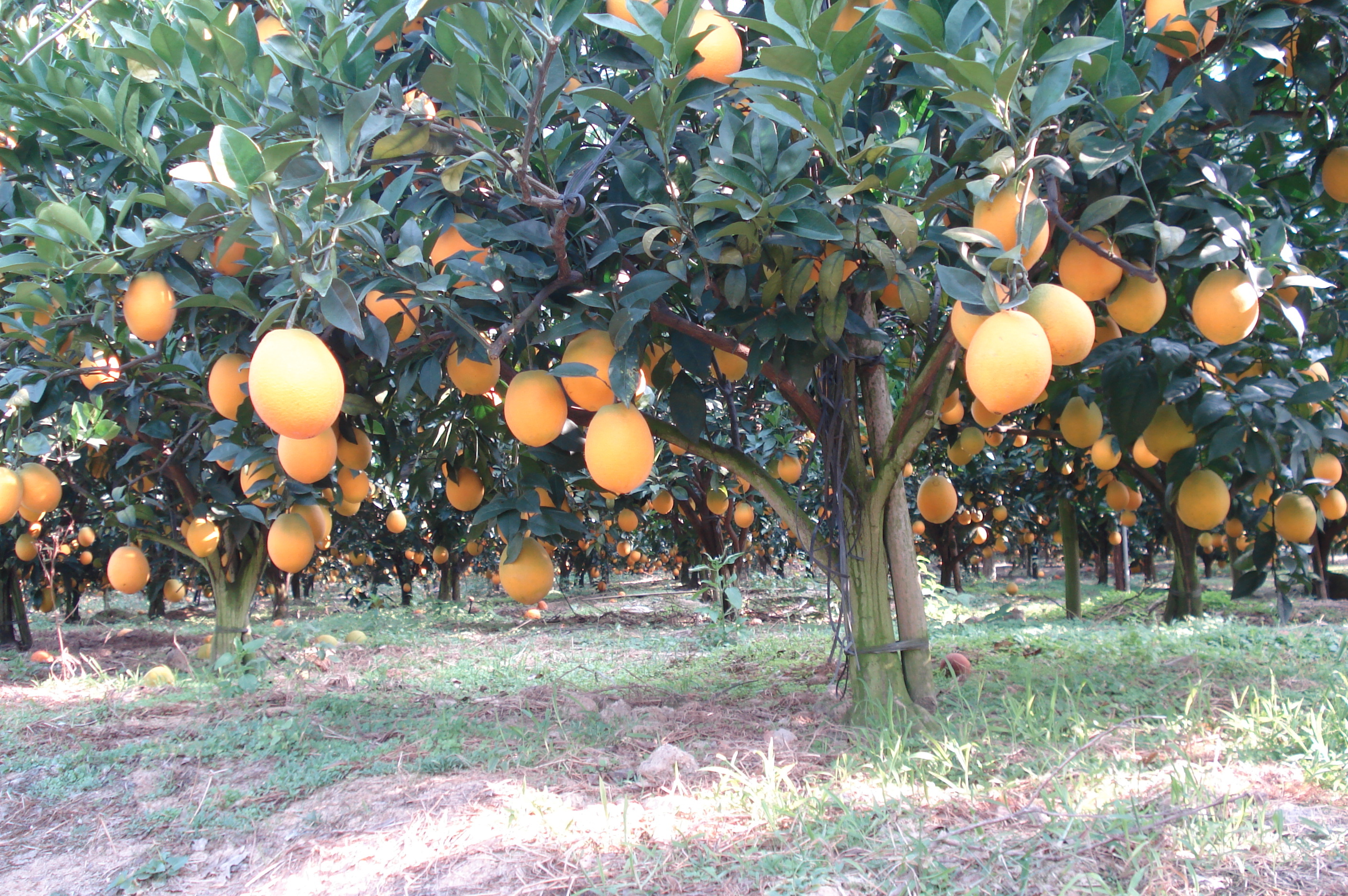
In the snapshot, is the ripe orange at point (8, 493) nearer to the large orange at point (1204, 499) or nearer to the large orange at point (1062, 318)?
the large orange at point (1062, 318)

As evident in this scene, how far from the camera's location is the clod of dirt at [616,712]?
311cm

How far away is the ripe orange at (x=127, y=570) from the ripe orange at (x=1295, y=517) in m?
5.02

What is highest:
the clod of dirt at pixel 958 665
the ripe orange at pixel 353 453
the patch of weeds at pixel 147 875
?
the ripe orange at pixel 353 453

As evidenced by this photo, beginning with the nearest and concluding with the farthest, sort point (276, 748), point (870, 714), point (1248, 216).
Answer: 1. point (1248, 216)
2. point (870, 714)
3. point (276, 748)

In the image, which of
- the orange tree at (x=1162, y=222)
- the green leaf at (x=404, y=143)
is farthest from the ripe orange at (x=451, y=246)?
the orange tree at (x=1162, y=222)

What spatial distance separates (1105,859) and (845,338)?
5.37 feet

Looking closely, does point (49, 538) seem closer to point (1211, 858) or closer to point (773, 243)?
point (773, 243)

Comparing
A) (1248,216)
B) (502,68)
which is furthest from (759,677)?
(502,68)

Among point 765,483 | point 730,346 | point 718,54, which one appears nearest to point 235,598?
point 765,483

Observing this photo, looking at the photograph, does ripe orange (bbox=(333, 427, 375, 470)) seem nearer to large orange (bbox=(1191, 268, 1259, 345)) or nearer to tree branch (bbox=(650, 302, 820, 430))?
tree branch (bbox=(650, 302, 820, 430))

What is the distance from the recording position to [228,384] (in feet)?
6.93

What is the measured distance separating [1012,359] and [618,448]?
2.85 ft

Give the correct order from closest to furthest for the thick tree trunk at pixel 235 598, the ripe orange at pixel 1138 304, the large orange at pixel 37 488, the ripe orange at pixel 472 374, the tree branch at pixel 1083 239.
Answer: the tree branch at pixel 1083 239 < the ripe orange at pixel 1138 304 < the ripe orange at pixel 472 374 < the large orange at pixel 37 488 < the thick tree trunk at pixel 235 598

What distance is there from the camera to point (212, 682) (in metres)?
4.37
